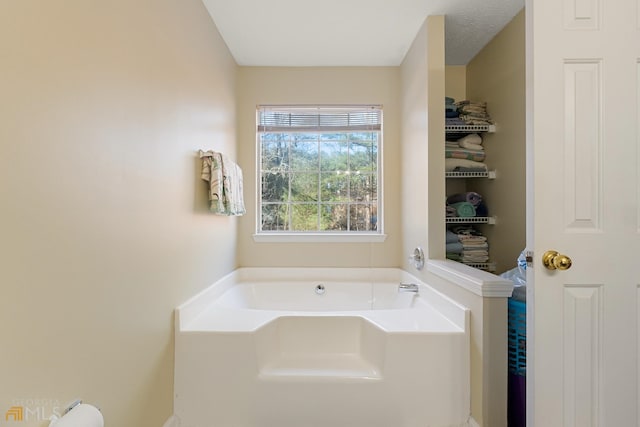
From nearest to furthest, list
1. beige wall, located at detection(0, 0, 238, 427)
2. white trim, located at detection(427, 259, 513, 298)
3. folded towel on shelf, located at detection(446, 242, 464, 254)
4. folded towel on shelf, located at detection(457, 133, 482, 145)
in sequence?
beige wall, located at detection(0, 0, 238, 427)
white trim, located at detection(427, 259, 513, 298)
folded towel on shelf, located at detection(446, 242, 464, 254)
folded towel on shelf, located at detection(457, 133, 482, 145)

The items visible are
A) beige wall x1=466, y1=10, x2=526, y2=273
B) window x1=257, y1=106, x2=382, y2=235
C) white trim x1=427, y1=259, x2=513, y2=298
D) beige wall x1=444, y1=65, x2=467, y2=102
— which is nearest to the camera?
white trim x1=427, y1=259, x2=513, y2=298

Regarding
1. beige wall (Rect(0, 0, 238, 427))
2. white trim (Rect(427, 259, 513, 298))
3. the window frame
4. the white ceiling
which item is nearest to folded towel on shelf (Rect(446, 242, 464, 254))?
white trim (Rect(427, 259, 513, 298))

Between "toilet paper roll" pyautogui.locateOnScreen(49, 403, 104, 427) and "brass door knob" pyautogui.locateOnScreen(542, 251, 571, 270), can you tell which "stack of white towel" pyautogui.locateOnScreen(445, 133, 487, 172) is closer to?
"brass door knob" pyautogui.locateOnScreen(542, 251, 571, 270)

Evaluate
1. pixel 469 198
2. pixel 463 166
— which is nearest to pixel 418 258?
pixel 469 198

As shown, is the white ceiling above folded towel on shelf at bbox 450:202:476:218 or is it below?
above

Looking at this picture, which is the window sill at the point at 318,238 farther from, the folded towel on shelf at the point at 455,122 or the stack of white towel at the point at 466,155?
the folded towel on shelf at the point at 455,122

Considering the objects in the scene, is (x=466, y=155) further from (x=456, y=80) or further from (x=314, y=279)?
(x=314, y=279)

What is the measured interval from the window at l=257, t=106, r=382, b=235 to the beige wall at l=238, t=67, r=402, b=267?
116 mm

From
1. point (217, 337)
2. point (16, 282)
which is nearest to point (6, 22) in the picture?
point (16, 282)

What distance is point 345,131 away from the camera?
2768 millimetres

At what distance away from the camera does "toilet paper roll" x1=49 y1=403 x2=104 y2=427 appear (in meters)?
0.78

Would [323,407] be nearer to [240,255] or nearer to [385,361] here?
[385,361]

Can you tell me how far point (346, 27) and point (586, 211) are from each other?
1.74 m

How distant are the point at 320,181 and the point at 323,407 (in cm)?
176
